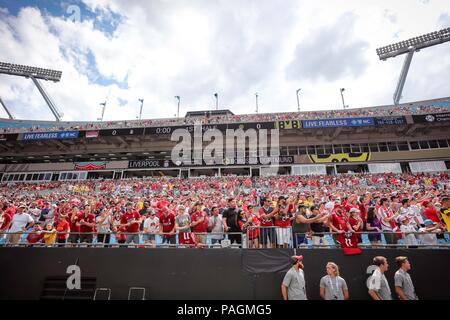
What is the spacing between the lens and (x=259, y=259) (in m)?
6.13

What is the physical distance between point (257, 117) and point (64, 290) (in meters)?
33.6

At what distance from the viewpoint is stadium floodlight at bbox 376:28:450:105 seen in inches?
1553

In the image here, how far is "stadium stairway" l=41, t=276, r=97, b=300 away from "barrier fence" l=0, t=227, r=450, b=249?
3.08 ft

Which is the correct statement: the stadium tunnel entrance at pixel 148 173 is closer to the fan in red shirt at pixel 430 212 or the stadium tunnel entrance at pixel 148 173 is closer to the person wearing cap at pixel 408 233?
the person wearing cap at pixel 408 233

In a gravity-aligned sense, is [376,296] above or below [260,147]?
below

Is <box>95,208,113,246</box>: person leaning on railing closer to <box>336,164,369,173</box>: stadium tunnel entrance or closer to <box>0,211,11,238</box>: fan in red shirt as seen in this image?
<box>0,211,11,238</box>: fan in red shirt

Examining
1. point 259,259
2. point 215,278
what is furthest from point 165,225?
point 259,259

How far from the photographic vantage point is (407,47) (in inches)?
1613

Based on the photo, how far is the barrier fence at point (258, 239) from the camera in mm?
6023

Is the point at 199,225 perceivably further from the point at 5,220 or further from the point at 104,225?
the point at 5,220
